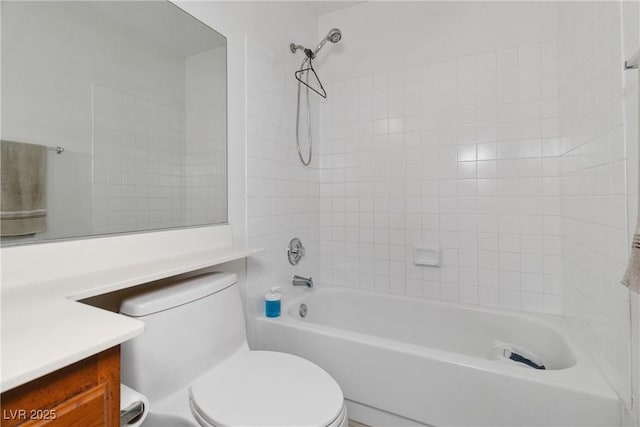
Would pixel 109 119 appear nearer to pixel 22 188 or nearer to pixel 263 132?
pixel 22 188

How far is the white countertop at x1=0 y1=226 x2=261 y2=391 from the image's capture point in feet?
1.70

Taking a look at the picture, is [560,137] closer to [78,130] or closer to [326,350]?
[326,350]

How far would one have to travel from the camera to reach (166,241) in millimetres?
1240

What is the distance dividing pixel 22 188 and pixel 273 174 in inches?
44.7

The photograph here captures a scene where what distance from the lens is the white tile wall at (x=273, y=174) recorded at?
5.62 ft

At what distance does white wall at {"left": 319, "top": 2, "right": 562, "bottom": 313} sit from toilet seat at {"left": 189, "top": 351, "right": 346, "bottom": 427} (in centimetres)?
117

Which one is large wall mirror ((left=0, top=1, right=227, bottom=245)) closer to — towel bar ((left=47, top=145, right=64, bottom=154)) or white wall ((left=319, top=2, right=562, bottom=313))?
towel bar ((left=47, top=145, right=64, bottom=154))

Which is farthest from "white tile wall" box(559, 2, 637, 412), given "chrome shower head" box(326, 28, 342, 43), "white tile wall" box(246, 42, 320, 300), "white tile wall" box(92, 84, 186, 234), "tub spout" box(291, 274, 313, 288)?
"white tile wall" box(92, 84, 186, 234)

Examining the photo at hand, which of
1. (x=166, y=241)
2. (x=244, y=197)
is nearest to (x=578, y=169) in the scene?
(x=244, y=197)

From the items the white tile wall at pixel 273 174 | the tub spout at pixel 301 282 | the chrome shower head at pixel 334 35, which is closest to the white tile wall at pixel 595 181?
the chrome shower head at pixel 334 35

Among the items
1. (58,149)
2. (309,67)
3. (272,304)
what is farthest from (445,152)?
(58,149)

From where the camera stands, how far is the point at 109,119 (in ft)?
3.69

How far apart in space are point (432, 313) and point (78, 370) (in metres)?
1.82

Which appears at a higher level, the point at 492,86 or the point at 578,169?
the point at 492,86
